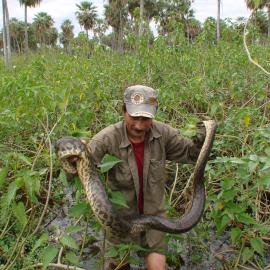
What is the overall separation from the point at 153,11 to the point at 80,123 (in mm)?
38652

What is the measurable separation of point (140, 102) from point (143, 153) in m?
0.46

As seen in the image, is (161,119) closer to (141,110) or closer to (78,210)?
(141,110)

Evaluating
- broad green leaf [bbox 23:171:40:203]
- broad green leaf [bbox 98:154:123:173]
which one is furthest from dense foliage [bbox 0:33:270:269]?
broad green leaf [bbox 98:154:123:173]

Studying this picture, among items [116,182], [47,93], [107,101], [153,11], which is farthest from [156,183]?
[153,11]

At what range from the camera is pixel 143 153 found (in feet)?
10.9

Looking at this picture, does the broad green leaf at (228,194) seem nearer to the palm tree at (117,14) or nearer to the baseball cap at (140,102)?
the baseball cap at (140,102)

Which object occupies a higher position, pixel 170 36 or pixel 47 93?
pixel 170 36

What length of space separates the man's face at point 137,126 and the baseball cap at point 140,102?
0.22ft

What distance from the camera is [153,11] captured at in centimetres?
4119

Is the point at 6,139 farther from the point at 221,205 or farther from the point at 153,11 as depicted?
the point at 153,11

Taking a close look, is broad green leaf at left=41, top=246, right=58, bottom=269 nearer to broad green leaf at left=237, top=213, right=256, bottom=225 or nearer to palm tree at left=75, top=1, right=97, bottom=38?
broad green leaf at left=237, top=213, right=256, bottom=225

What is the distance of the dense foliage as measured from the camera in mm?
2797

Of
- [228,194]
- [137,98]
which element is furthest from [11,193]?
[228,194]

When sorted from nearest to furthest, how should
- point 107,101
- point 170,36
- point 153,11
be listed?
point 107,101
point 170,36
point 153,11
